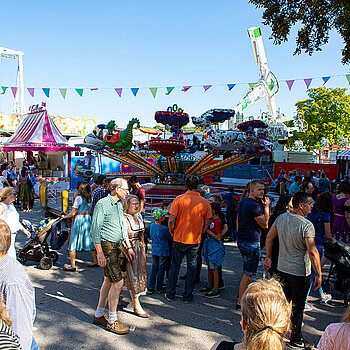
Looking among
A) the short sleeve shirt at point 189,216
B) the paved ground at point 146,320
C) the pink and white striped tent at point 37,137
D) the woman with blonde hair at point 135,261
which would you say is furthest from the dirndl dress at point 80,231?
the pink and white striped tent at point 37,137

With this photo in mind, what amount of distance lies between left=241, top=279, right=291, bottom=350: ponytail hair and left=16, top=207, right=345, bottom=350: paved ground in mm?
2504

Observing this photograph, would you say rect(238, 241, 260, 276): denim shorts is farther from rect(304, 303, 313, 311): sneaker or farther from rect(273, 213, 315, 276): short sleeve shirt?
rect(304, 303, 313, 311): sneaker

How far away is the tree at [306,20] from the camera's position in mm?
7527

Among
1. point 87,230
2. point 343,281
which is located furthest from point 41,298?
point 343,281

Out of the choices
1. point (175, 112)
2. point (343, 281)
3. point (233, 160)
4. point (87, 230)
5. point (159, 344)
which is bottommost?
point (159, 344)

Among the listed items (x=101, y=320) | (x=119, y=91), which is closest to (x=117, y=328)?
(x=101, y=320)

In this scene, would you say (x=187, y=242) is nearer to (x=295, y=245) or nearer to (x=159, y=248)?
(x=159, y=248)

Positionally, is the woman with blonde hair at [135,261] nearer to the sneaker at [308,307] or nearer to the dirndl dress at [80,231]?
the dirndl dress at [80,231]

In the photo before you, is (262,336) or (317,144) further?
(317,144)

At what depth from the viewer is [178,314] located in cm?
446

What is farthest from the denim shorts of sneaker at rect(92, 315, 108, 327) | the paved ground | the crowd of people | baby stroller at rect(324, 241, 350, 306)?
sneaker at rect(92, 315, 108, 327)

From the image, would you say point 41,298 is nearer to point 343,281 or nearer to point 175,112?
point 343,281

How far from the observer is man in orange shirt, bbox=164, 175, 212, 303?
4664mm

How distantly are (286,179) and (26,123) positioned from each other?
13.4 meters
